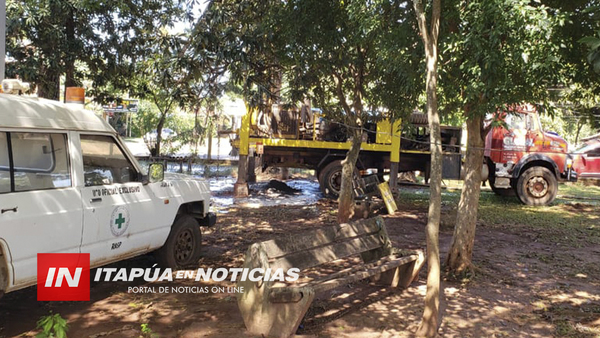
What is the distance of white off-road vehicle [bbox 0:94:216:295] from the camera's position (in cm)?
352

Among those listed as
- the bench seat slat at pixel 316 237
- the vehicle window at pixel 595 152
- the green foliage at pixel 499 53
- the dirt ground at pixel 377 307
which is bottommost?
the dirt ground at pixel 377 307

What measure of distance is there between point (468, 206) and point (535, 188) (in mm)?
7871

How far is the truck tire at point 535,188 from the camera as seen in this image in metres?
12.4

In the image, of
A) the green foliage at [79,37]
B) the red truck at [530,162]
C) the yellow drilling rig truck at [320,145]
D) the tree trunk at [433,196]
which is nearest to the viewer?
the tree trunk at [433,196]

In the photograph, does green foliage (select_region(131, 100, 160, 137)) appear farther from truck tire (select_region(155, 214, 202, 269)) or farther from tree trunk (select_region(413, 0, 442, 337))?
tree trunk (select_region(413, 0, 442, 337))

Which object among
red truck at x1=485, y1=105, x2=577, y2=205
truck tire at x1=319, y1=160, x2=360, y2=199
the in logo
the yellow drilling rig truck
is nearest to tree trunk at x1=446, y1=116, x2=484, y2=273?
the in logo

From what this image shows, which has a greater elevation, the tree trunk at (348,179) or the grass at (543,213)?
the tree trunk at (348,179)

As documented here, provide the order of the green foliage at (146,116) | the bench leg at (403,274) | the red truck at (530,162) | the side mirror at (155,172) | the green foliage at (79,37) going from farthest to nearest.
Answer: the green foliage at (146,116) → the red truck at (530,162) → the green foliage at (79,37) → the bench leg at (403,274) → the side mirror at (155,172)

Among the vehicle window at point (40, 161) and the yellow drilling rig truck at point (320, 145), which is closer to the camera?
the vehicle window at point (40, 161)

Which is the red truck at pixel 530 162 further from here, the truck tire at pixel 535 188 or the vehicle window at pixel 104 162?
the vehicle window at pixel 104 162

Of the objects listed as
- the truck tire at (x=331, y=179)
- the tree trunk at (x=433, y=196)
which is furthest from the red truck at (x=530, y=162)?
the tree trunk at (x=433, y=196)

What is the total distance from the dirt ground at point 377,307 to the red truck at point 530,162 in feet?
19.2

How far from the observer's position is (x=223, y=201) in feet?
37.2

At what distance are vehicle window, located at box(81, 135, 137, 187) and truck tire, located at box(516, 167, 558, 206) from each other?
10.7 m
